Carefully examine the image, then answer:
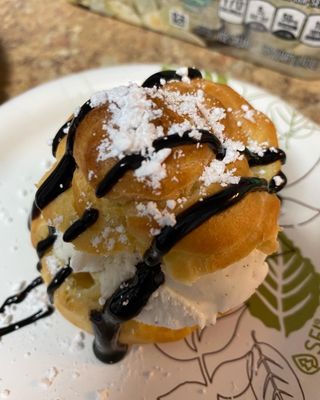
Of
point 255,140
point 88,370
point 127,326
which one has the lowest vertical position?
point 88,370

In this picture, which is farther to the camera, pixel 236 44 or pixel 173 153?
pixel 236 44

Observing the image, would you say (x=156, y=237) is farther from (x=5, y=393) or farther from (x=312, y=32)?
(x=312, y=32)

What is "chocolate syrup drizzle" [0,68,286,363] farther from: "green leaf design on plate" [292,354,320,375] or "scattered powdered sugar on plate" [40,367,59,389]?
"green leaf design on plate" [292,354,320,375]

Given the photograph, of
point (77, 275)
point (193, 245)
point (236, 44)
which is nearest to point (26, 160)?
point (77, 275)

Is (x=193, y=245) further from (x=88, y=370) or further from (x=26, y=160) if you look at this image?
(x=26, y=160)

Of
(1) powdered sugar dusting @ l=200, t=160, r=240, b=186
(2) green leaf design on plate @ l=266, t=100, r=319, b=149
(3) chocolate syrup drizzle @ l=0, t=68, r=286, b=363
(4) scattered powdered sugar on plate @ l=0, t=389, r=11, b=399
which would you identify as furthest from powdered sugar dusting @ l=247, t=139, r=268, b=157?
(4) scattered powdered sugar on plate @ l=0, t=389, r=11, b=399

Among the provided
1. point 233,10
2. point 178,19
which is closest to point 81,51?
point 178,19

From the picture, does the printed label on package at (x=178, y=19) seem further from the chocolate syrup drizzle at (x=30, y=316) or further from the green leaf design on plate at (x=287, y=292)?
the chocolate syrup drizzle at (x=30, y=316)

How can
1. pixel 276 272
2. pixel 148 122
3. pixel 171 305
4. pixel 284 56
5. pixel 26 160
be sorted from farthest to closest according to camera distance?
pixel 284 56 < pixel 26 160 < pixel 276 272 < pixel 171 305 < pixel 148 122
